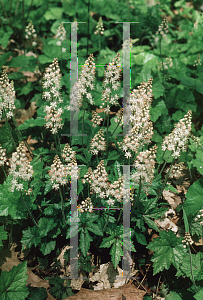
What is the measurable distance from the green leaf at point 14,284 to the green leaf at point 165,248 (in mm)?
1491

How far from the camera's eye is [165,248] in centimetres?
330

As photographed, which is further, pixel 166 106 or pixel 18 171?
pixel 166 106

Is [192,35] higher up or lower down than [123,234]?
higher up

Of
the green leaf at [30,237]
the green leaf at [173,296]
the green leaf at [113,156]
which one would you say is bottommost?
the green leaf at [173,296]

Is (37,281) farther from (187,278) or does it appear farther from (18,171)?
(187,278)

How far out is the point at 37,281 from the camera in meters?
3.43

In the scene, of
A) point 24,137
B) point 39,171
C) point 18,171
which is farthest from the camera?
point 24,137

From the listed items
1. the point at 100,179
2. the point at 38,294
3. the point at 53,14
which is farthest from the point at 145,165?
the point at 53,14

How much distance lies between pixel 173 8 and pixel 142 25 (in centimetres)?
262

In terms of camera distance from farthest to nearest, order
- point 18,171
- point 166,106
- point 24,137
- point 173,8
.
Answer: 1. point 173,8
2. point 166,106
3. point 24,137
4. point 18,171

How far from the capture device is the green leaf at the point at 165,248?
3.23 m

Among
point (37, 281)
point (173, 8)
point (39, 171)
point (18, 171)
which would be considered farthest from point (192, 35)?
point (37, 281)

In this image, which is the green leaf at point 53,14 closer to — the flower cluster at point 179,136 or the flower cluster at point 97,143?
the flower cluster at point 97,143

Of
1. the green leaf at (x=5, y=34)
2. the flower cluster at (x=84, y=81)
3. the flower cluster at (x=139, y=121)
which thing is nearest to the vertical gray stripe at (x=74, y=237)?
the flower cluster at (x=139, y=121)
